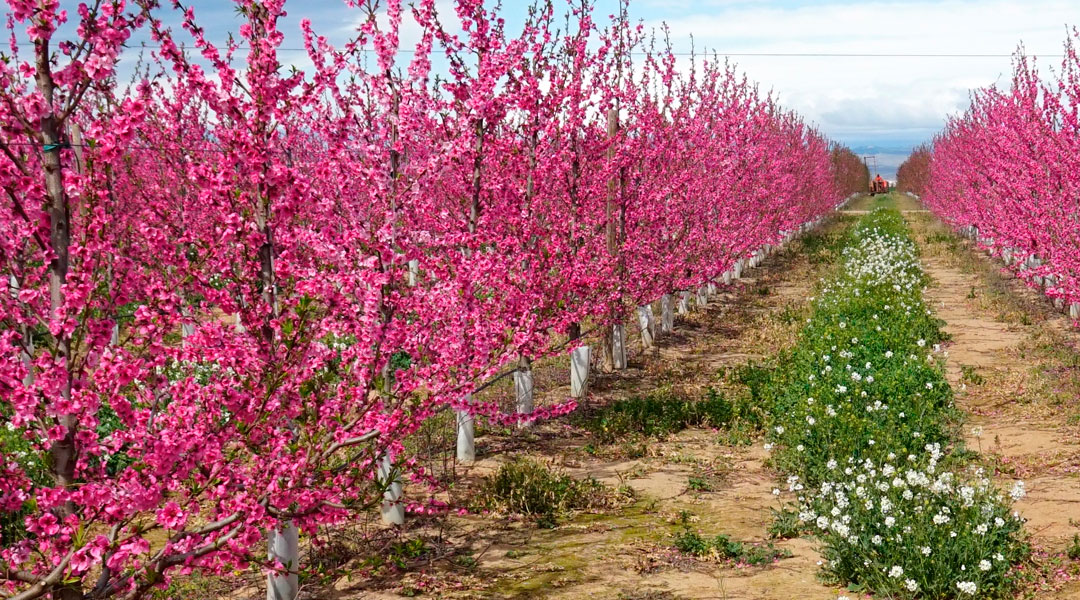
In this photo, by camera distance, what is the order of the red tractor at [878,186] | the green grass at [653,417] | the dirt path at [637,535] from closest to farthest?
the dirt path at [637,535], the green grass at [653,417], the red tractor at [878,186]

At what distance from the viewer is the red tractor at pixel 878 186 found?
94.4 meters

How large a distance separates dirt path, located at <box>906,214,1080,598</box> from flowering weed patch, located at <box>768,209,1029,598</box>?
0.39m

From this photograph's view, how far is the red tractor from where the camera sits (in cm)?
9438

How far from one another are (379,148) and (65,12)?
2.79 metres

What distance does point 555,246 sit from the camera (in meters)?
8.95

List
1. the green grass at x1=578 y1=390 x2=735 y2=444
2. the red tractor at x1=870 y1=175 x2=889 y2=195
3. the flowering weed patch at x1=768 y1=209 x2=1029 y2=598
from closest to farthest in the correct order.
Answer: the flowering weed patch at x1=768 y1=209 x2=1029 y2=598 → the green grass at x1=578 y1=390 x2=735 y2=444 → the red tractor at x1=870 y1=175 x2=889 y2=195

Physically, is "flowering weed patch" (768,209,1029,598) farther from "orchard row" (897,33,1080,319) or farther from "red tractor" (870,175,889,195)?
"red tractor" (870,175,889,195)

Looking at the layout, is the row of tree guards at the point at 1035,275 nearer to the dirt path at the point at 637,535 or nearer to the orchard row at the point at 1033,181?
the orchard row at the point at 1033,181

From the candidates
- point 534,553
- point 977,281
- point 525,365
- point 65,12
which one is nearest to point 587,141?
point 525,365

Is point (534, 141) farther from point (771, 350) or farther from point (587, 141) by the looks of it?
point (771, 350)

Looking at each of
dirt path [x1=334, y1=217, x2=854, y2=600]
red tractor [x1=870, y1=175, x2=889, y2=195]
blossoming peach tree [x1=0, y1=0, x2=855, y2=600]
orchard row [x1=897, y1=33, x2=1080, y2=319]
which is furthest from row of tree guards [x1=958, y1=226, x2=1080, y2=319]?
red tractor [x1=870, y1=175, x2=889, y2=195]

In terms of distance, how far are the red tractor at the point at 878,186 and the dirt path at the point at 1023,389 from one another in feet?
260

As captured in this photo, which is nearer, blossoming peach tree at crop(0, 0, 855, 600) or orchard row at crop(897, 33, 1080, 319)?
blossoming peach tree at crop(0, 0, 855, 600)

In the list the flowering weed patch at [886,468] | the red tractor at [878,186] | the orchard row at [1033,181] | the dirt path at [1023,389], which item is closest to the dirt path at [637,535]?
the flowering weed patch at [886,468]
